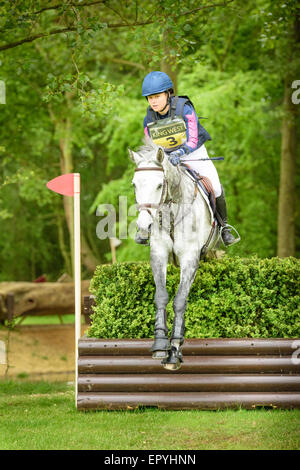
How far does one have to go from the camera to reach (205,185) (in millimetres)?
5812

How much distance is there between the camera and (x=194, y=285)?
20.3ft

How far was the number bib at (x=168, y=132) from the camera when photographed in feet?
17.6

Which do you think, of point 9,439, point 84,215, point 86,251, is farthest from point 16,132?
point 9,439

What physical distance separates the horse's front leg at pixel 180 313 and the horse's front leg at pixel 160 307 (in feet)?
0.21

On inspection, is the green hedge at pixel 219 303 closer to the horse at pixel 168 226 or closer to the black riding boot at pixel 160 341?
Answer: the horse at pixel 168 226

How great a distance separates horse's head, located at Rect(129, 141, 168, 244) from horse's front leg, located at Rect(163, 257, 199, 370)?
0.65 metres

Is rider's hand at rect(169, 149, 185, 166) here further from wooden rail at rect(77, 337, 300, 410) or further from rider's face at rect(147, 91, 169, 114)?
wooden rail at rect(77, 337, 300, 410)

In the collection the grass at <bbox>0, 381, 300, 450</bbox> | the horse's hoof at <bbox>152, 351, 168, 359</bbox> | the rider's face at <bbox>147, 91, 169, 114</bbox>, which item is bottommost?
the grass at <bbox>0, 381, 300, 450</bbox>

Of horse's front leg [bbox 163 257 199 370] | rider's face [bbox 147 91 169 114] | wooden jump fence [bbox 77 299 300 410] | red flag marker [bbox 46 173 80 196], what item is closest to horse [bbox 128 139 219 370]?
horse's front leg [bbox 163 257 199 370]

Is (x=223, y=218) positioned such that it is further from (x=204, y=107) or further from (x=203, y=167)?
(x=204, y=107)

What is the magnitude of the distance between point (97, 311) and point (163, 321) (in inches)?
54.5

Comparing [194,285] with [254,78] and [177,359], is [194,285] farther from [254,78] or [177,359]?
[254,78]

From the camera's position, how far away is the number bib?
5355mm

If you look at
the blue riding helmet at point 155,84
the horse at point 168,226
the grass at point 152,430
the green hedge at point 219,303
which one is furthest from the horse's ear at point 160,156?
the grass at point 152,430
